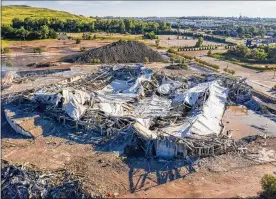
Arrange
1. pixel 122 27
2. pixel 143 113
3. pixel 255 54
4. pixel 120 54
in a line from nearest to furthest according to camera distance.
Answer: pixel 143 113, pixel 120 54, pixel 255 54, pixel 122 27

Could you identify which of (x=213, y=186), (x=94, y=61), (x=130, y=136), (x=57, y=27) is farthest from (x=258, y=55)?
(x=57, y=27)

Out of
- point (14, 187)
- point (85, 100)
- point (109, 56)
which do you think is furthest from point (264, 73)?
point (14, 187)

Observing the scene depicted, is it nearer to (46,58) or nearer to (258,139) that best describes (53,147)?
(258,139)

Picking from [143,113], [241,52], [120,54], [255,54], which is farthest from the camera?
[241,52]

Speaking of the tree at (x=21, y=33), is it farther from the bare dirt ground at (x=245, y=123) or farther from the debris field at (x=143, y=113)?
the bare dirt ground at (x=245, y=123)

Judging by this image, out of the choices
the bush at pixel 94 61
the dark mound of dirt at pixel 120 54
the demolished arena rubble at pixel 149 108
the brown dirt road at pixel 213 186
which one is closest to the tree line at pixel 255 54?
the dark mound of dirt at pixel 120 54

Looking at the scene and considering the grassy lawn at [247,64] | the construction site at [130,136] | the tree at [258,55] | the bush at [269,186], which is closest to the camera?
the bush at [269,186]

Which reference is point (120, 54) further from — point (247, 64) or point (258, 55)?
point (258, 55)

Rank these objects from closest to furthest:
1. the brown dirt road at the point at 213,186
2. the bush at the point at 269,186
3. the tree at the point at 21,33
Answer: the bush at the point at 269,186
the brown dirt road at the point at 213,186
the tree at the point at 21,33
